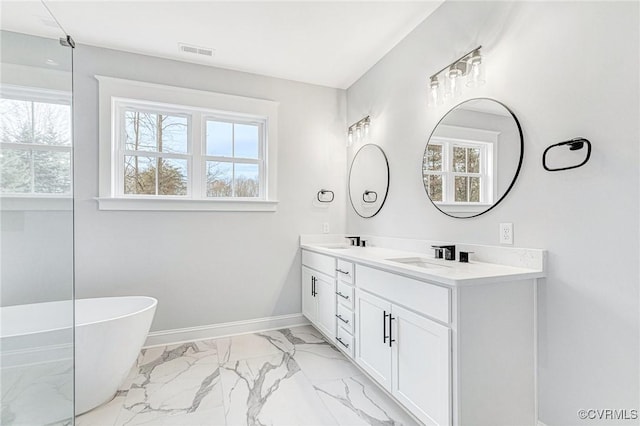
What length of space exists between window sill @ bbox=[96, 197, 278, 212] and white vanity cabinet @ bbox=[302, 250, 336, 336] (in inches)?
26.9

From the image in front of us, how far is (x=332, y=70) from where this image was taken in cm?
316

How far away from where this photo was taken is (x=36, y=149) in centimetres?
A: 155

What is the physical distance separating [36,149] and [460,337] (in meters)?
2.23

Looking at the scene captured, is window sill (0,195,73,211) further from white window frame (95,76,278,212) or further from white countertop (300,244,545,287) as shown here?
white countertop (300,244,545,287)

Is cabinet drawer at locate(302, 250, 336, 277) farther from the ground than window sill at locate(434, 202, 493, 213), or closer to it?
closer to it

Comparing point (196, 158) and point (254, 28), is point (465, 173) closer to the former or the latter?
point (254, 28)

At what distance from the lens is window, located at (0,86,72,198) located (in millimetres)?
1407

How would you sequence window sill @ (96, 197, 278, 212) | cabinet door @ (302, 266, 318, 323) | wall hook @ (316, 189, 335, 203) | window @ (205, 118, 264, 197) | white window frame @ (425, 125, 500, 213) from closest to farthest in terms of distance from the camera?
white window frame @ (425, 125, 500, 213), window sill @ (96, 197, 278, 212), cabinet door @ (302, 266, 318, 323), window @ (205, 118, 264, 197), wall hook @ (316, 189, 335, 203)

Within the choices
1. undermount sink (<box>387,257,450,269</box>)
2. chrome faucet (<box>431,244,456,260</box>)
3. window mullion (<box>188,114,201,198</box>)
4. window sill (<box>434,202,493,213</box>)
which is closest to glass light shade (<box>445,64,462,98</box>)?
window sill (<box>434,202,493,213</box>)

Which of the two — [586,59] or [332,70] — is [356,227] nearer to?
[332,70]

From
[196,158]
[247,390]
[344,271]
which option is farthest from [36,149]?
[344,271]

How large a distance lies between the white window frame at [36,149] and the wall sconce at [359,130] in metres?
2.34

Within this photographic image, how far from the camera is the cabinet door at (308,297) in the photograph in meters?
3.02

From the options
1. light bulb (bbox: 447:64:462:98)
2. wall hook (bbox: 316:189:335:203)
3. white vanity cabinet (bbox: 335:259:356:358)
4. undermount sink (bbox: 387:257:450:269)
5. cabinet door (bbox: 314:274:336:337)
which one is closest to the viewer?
light bulb (bbox: 447:64:462:98)
